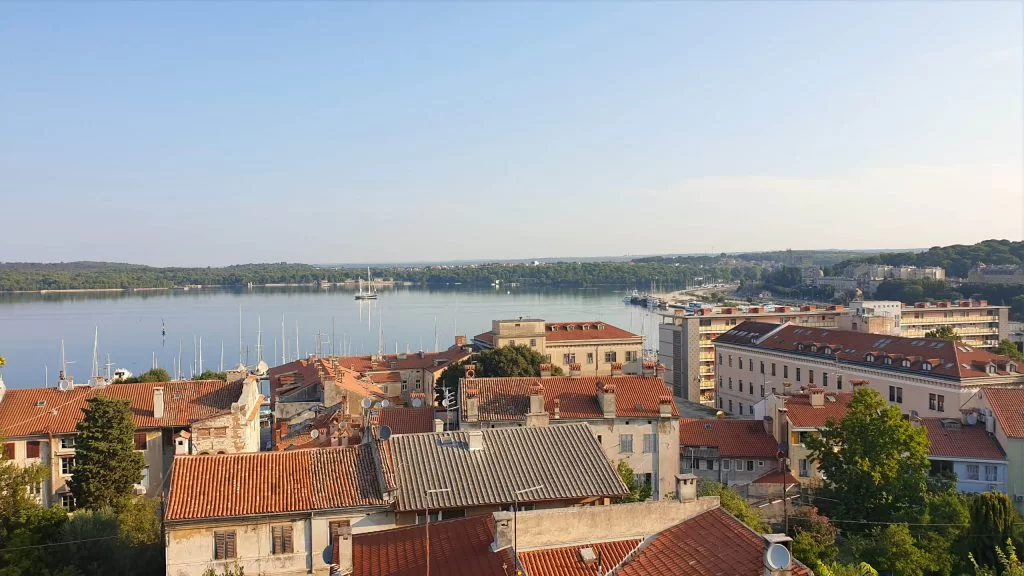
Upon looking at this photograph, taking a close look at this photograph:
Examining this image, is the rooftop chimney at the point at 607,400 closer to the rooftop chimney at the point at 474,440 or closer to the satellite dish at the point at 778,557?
the rooftop chimney at the point at 474,440

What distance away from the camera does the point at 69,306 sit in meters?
176

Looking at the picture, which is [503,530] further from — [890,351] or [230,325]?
[230,325]

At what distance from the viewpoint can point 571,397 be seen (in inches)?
1102

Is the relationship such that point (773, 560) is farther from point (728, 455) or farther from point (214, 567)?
point (728, 455)

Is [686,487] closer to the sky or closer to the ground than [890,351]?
closer to the sky

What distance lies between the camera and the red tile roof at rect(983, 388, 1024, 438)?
93.4 ft

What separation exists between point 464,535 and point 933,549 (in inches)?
563

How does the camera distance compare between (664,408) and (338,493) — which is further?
(664,408)

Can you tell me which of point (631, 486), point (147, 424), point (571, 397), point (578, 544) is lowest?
point (631, 486)

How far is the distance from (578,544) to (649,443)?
14979mm

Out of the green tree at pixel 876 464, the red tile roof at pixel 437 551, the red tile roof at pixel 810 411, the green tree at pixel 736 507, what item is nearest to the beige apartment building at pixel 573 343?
the red tile roof at pixel 810 411

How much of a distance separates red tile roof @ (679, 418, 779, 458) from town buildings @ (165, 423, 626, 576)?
14.7 m

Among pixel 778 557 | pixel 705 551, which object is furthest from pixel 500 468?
pixel 778 557

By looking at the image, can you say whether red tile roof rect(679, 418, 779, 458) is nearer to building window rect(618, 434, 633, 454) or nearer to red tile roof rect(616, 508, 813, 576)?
building window rect(618, 434, 633, 454)
